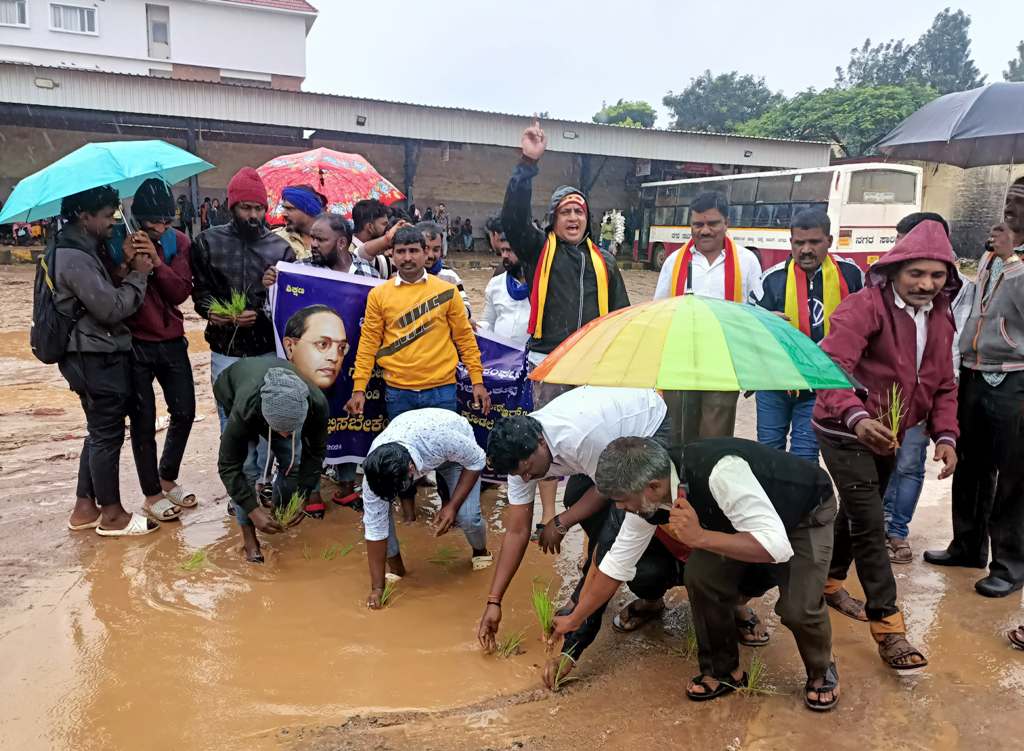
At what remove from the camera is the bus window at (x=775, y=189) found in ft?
57.3

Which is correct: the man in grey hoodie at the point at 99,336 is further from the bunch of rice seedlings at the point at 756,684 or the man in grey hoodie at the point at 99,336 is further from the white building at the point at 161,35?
the white building at the point at 161,35

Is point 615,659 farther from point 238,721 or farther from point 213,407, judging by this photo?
point 213,407

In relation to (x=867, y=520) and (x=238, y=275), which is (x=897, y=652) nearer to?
(x=867, y=520)

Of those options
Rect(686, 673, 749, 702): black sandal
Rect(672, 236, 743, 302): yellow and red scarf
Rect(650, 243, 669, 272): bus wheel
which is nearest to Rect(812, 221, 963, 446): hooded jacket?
Rect(686, 673, 749, 702): black sandal

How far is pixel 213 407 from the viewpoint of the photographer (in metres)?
7.01

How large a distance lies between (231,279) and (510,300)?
1.75m

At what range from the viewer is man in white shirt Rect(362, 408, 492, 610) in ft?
10.5

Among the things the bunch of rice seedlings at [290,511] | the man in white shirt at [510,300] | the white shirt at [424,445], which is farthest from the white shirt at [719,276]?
the bunch of rice seedlings at [290,511]

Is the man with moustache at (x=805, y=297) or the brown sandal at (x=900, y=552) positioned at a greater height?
the man with moustache at (x=805, y=297)

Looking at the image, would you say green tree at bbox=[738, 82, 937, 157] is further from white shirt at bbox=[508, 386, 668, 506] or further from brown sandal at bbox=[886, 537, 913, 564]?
white shirt at bbox=[508, 386, 668, 506]

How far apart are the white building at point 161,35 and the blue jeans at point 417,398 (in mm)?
28973

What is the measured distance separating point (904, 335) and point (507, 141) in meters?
17.3

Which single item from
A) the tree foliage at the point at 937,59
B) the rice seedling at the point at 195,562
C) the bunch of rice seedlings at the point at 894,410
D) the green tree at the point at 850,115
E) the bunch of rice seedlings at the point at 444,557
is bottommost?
the bunch of rice seedlings at the point at 444,557

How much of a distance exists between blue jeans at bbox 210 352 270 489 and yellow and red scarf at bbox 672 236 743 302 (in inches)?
106
